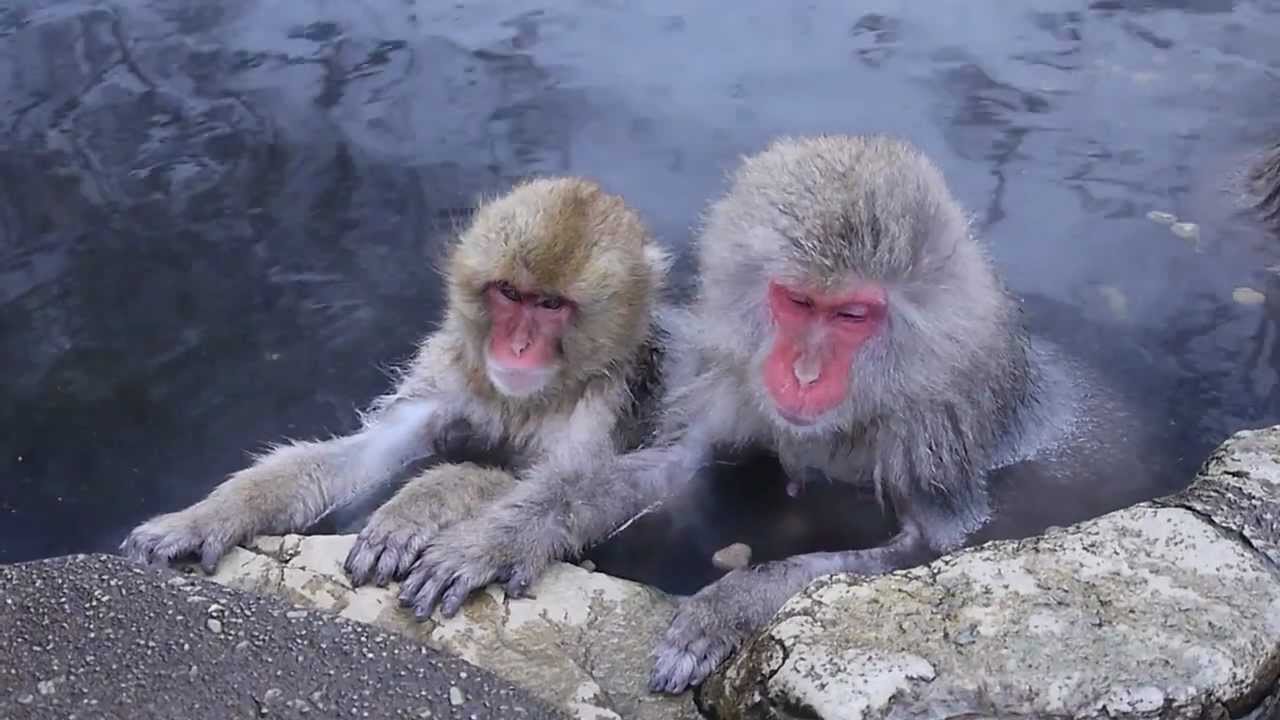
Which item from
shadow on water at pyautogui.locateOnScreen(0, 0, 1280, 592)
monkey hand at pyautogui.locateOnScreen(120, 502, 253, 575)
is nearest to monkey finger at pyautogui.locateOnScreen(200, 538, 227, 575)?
monkey hand at pyautogui.locateOnScreen(120, 502, 253, 575)

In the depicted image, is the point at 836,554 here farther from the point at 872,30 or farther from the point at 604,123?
the point at 872,30

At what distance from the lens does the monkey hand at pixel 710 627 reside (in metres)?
3.33

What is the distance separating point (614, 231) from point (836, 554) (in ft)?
3.48

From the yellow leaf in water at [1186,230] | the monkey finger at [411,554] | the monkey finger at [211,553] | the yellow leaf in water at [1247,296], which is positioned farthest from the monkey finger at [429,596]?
the yellow leaf in water at [1186,230]

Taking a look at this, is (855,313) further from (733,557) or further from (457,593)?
(457,593)

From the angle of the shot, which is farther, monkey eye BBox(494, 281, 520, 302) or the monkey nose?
monkey eye BBox(494, 281, 520, 302)

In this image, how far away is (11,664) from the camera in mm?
2904

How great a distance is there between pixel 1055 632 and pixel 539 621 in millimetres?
1236

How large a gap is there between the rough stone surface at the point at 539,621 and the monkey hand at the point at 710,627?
0.16ft

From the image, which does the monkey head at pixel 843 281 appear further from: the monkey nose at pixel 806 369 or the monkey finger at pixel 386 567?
the monkey finger at pixel 386 567

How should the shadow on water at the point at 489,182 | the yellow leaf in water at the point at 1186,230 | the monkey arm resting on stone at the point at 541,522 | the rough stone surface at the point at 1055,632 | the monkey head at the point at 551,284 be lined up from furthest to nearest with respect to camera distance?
the yellow leaf in water at the point at 1186,230 → the shadow on water at the point at 489,182 → the monkey head at the point at 551,284 → the monkey arm resting on stone at the point at 541,522 → the rough stone surface at the point at 1055,632

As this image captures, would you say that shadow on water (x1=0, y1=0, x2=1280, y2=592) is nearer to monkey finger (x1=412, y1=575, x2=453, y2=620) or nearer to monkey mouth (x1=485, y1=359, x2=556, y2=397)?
monkey mouth (x1=485, y1=359, x2=556, y2=397)

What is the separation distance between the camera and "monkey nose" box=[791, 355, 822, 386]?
3541 mm

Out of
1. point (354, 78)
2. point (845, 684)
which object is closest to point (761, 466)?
point (845, 684)
